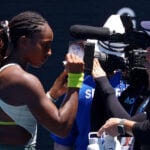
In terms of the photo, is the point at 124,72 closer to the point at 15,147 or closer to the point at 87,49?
the point at 87,49

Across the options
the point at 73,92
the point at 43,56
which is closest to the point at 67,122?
the point at 73,92

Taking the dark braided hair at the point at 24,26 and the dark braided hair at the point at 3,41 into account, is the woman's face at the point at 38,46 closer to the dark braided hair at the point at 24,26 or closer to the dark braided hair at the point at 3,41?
the dark braided hair at the point at 24,26

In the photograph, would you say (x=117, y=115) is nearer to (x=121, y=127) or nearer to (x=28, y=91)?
(x=121, y=127)

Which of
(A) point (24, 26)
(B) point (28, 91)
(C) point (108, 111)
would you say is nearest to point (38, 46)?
(A) point (24, 26)

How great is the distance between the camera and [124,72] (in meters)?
3.33

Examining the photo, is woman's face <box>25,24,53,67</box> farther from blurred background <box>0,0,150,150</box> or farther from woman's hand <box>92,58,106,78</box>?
blurred background <box>0,0,150,150</box>

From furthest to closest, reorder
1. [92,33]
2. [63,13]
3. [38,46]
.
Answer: [63,13], [92,33], [38,46]

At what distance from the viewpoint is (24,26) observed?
10.2 feet

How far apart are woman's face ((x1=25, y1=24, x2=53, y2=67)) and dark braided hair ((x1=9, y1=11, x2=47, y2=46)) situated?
Result: 0.03 meters

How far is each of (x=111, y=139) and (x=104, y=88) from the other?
10.8 inches

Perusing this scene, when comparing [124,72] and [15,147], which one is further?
[124,72]

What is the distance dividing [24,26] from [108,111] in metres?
0.62

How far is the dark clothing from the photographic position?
296 centimetres

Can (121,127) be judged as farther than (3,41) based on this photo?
No
